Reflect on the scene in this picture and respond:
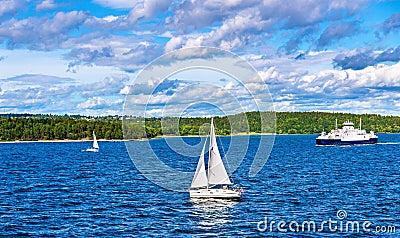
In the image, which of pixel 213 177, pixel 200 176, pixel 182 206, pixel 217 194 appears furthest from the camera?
pixel 213 177

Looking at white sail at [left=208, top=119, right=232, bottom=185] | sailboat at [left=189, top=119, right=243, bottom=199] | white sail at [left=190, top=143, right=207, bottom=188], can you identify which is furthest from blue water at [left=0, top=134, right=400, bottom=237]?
white sail at [left=208, top=119, right=232, bottom=185]

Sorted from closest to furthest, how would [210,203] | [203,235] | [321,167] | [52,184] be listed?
[203,235] → [210,203] → [52,184] → [321,167]

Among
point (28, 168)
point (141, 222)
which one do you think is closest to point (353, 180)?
point (141, 222)

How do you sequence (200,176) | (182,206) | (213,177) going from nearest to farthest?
1. (182,206)
2. (200,176)
3. (213,177)

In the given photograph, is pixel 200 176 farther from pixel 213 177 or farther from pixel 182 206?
pixel 182 206

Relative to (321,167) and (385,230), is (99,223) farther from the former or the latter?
(321,167)

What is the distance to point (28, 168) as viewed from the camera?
508ft

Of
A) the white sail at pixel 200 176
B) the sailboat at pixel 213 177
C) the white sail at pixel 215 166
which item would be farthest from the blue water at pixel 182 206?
the white sail at pixel 215 166

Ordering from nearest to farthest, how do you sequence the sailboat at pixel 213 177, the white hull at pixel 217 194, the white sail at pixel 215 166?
the white sail at pixel 215 166 → the sailboat at pixel 213 177 → the white hull at pixel 217 194

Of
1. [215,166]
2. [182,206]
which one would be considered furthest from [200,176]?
[182,206]

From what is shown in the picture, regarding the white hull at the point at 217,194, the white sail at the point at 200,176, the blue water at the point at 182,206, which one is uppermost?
the white sail at the point at 200,176

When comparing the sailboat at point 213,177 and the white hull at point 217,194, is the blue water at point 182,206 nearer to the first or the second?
the white hull at point 217,194

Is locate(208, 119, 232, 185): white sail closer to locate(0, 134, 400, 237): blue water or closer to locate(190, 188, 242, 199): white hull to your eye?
locate(190, 188, 242, 199): white hull

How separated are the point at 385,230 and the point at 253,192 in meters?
33.8
